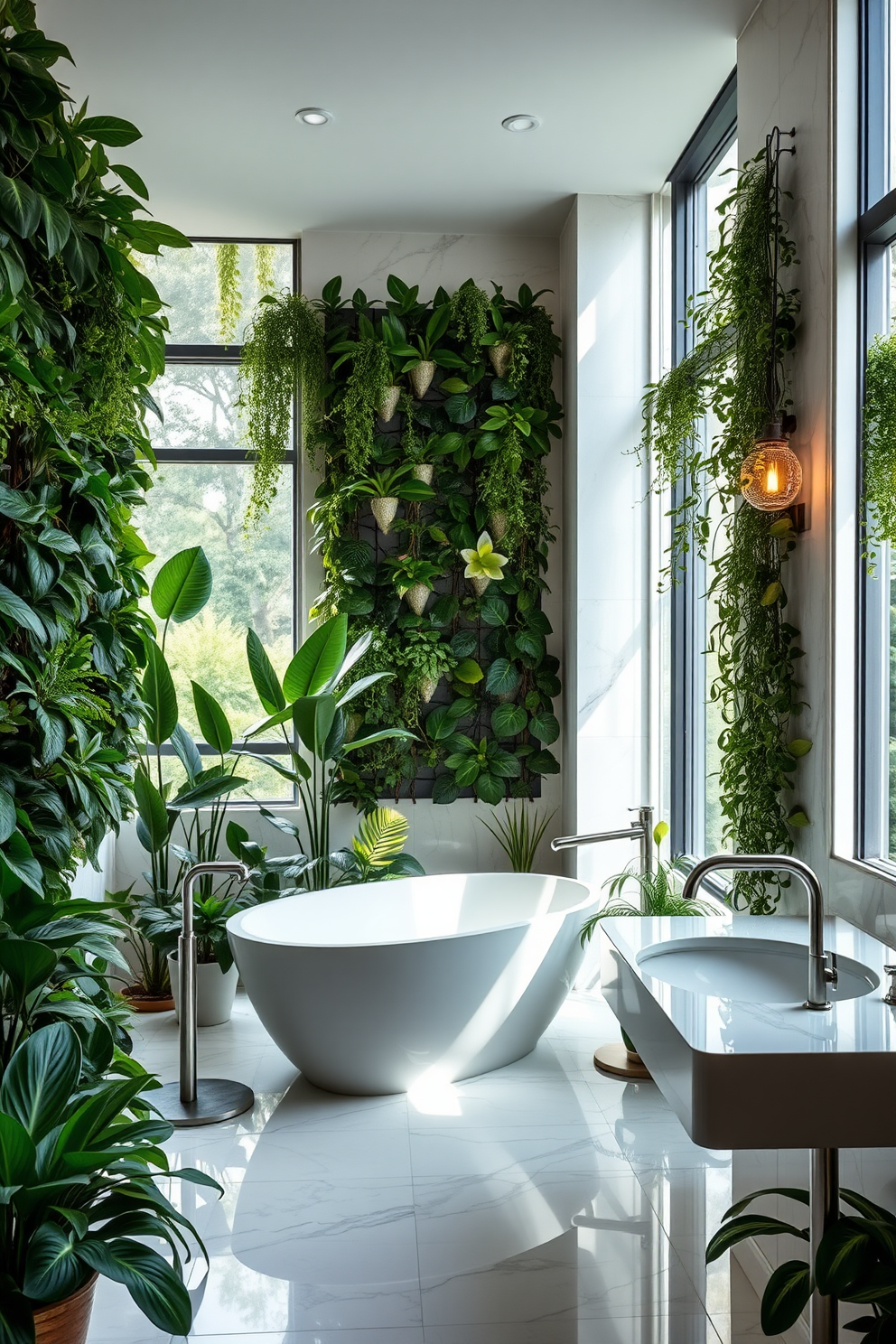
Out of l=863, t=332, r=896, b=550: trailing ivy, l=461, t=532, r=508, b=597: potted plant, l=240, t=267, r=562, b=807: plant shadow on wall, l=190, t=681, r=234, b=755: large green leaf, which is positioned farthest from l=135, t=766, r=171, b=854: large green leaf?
l=863, t=332, r=896, b=550: trailing ivy

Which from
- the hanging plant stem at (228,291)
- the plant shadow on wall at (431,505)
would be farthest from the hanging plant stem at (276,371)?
the hanging plant stem at (228,291)

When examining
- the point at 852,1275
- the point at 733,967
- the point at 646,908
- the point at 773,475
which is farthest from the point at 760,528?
the point at 852,1275

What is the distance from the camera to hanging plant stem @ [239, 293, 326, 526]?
15.8 feet

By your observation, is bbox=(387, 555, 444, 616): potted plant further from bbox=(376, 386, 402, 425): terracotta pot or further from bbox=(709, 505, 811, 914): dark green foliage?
bbox=(709, 505, 811, 914): dark green foliage

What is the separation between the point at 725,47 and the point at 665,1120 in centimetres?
338

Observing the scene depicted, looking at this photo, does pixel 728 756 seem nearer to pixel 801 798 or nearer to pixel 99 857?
pixel 801 798

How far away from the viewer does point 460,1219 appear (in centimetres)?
279

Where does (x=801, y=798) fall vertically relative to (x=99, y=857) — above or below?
above

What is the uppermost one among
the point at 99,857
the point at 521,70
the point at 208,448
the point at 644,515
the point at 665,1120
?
the point at 521,70

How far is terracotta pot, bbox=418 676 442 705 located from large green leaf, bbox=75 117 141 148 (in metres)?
2.53

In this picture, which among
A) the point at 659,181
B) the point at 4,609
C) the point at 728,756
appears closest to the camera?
the point at 4,609

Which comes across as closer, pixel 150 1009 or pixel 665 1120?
pixel 665 1120

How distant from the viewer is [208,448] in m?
5.06

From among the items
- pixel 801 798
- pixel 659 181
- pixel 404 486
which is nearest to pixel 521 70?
pixel 659 181
